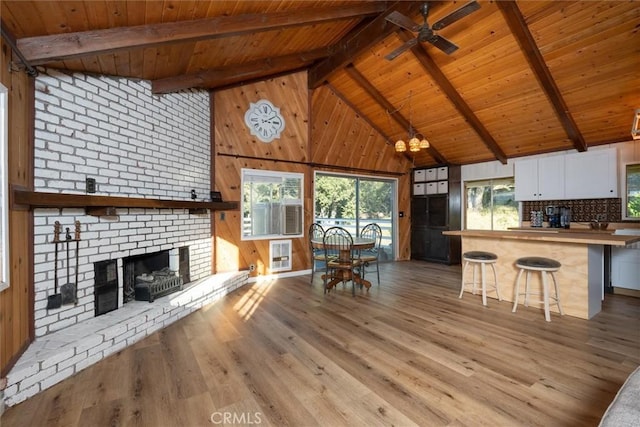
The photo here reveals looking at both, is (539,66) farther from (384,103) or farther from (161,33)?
(161,33)

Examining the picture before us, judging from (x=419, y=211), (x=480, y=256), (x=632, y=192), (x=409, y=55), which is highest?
(x=409, y=55)

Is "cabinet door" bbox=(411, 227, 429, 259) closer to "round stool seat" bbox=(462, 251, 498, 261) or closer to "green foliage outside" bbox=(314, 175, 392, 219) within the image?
"green foliage outside" bbox=(314, 175, 392, 219)

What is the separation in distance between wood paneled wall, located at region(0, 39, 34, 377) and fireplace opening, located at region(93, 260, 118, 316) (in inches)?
20.8

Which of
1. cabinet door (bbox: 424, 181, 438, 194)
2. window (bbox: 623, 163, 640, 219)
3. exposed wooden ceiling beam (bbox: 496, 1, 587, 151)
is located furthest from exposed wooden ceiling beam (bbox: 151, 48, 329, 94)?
window (bbox: 623, 163, 640, 219)

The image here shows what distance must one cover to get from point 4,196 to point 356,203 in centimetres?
539

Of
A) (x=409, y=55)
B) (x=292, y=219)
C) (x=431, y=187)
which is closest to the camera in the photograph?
(x=409, y=55)

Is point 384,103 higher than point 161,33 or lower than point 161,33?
higher

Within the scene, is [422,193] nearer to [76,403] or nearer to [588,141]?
[588,141]

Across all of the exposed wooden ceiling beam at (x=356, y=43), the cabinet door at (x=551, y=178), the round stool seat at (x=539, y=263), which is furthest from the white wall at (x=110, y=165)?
the cabinet door at (x=551, y=178)

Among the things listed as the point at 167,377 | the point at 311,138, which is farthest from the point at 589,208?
the point at 167,377

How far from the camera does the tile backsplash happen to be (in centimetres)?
456

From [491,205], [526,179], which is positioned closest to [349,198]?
[491,205]

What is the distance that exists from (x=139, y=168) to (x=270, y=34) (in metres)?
2.26

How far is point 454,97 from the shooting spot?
4.81m
